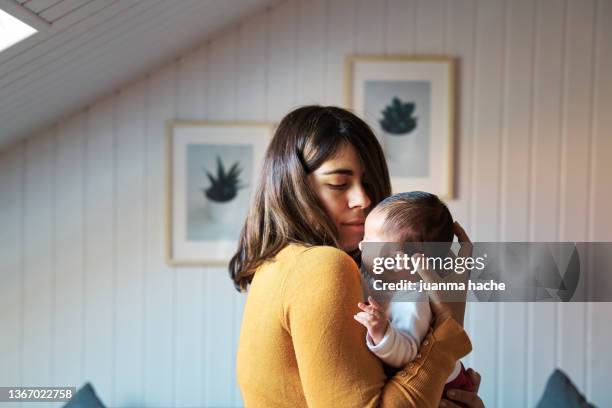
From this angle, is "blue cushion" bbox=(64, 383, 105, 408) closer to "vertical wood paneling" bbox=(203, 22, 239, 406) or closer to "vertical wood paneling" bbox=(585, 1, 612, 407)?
"vertical wood paneling" bbox=(203, 22, 239, 406)

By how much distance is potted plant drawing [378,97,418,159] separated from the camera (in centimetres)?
218

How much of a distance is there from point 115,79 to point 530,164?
1.77 metres

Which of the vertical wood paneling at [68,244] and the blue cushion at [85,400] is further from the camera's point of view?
the vertical wood paneling at [68,244]

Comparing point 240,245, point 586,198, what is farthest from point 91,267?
point 586,198

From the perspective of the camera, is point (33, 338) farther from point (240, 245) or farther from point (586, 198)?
point (586, 198)

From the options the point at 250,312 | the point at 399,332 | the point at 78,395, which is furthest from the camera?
the point at 78,395

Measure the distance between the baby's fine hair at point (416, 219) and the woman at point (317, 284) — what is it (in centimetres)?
10

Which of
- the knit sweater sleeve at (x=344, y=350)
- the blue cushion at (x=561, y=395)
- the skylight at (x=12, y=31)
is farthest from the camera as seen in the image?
the blue cushion at (x=561, y=395)

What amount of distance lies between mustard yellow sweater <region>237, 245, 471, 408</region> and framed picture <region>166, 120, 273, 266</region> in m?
1.41

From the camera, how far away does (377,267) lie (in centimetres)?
79

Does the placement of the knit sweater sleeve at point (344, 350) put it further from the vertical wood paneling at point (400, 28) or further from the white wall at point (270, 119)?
the vertical wood paneling at point (400, 28)

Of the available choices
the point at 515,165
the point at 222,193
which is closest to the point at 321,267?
the point at 222,193

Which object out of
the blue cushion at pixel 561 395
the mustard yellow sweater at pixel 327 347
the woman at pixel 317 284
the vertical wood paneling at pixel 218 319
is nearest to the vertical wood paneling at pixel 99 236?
the vertical wood paneling at pixel 218 319

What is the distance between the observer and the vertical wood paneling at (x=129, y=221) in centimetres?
217
